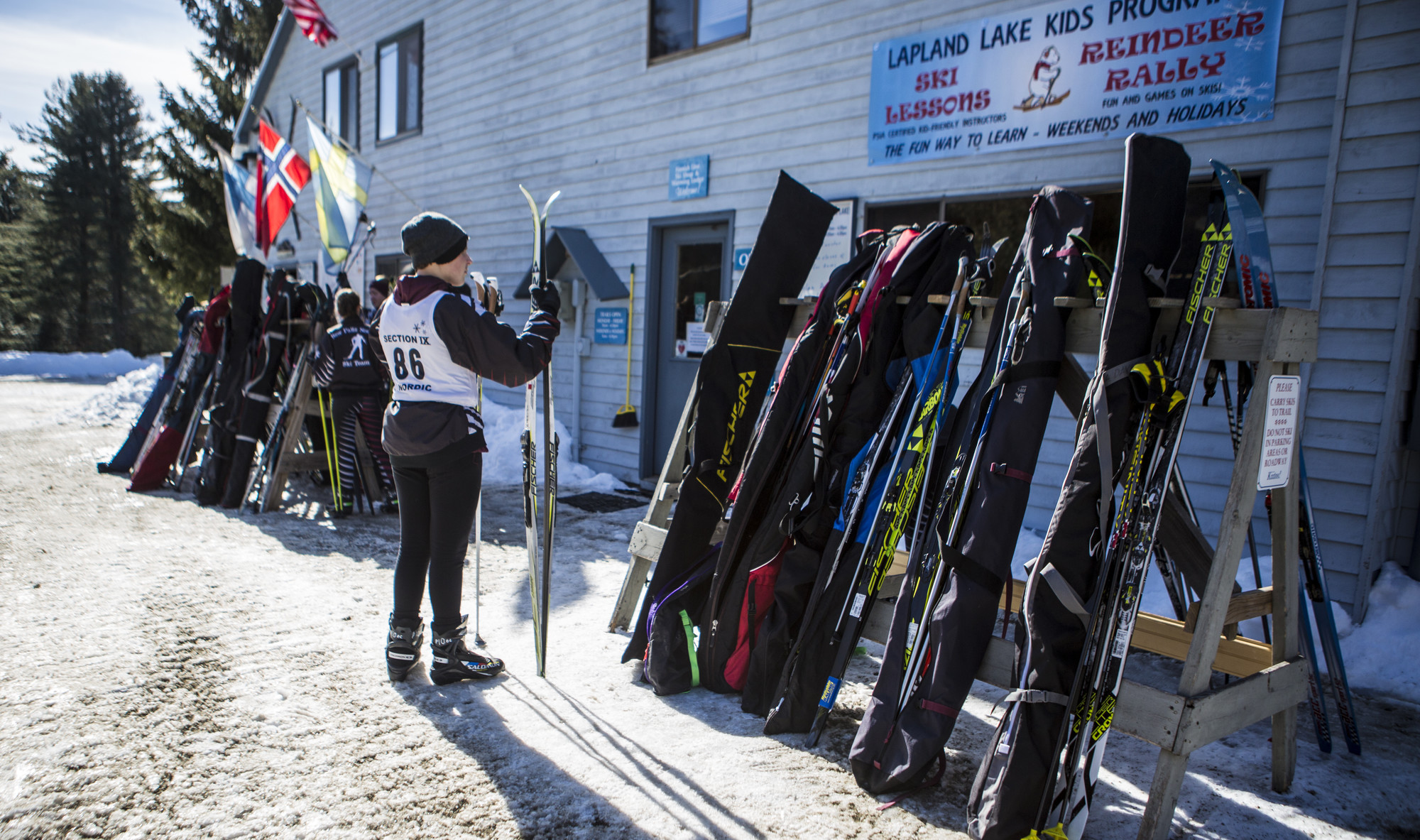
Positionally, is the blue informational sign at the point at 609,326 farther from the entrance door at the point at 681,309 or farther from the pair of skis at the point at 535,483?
the pair of skis at the point at 535,483

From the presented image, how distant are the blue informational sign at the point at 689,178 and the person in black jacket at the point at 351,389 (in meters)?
2.95

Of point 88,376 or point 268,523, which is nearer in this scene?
point 268,523

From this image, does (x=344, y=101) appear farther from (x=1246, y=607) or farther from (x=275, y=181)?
(x=1246, y=607)

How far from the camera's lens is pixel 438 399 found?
3.05 m

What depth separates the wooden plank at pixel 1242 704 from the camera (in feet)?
6.98

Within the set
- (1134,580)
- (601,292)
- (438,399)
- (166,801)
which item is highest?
(601,292)

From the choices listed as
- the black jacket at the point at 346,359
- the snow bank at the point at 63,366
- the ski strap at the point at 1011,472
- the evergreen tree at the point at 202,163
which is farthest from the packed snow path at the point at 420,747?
the snow bank at the point at 63,366

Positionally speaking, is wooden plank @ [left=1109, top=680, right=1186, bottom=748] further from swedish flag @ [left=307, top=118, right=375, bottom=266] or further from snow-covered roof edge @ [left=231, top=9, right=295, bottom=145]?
snow-covered roof edge @ [left=231, top=9, right=295, bottom=145]

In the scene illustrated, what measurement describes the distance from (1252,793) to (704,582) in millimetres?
1977

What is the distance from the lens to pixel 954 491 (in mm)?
2617

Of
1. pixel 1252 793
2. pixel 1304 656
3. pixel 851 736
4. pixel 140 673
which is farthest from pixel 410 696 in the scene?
pixel 1304 656

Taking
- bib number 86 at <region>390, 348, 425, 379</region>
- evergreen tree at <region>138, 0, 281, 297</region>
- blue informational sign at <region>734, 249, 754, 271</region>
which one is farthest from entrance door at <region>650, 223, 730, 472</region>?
evergreen tree at <region>138, 0, 281, 297</region>

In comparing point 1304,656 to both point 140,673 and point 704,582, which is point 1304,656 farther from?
point 140,673

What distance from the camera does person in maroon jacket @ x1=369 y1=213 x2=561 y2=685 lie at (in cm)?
299
